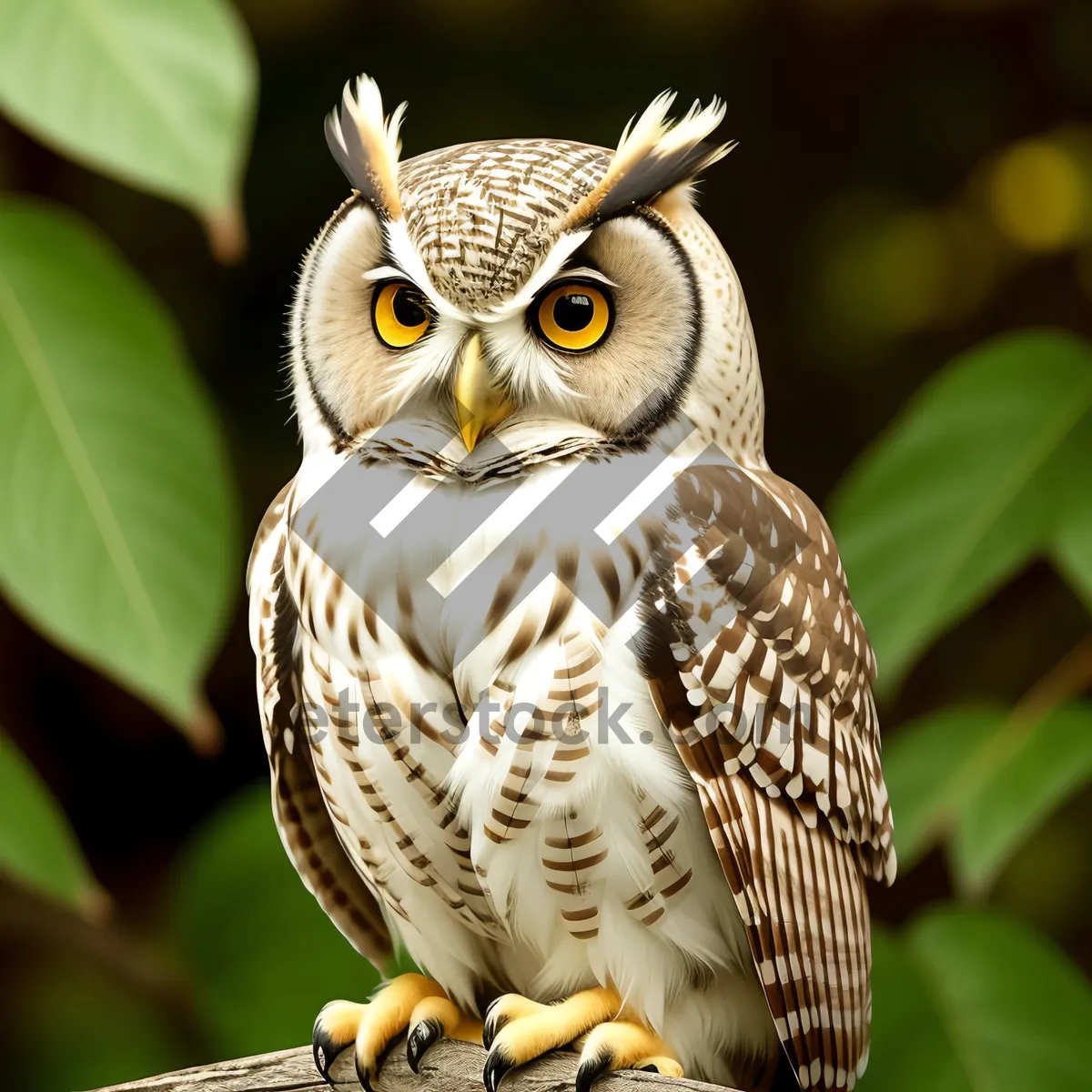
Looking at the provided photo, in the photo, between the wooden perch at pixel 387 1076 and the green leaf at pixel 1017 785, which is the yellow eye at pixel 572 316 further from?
the green leaf at pixel 1017 785

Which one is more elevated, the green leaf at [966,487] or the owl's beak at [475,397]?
the owl's beak at [475,397]

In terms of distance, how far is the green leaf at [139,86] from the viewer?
1.66 metres

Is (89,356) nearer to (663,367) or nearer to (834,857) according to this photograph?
(663,367)

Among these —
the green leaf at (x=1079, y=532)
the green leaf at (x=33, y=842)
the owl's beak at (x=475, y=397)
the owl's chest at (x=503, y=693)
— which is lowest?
the green leaf at (x=33, y=842)

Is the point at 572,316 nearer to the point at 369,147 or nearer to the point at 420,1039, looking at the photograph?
the point at 369,147

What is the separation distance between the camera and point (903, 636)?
6.23 feet

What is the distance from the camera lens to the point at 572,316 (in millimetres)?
1212

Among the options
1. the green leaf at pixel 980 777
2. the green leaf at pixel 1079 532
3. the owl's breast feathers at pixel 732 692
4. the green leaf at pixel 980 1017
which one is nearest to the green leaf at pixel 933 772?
the green leaf at pixel 980 777

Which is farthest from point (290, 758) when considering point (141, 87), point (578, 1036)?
point (141, 87)

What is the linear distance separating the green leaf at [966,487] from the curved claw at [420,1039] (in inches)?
31.6

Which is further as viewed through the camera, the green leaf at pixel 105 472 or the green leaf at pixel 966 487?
the green leaf at pixel 966 487

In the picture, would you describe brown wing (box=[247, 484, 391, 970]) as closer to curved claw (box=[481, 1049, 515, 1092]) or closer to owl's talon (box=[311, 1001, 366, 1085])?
owl's talon (box=[311, 1001, 366, 1085])

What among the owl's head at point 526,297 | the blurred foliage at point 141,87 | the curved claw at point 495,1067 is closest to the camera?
the owl's head at point 526,297

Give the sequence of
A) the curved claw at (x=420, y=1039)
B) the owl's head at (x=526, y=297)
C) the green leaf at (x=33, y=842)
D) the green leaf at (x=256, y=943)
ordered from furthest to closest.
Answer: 1. the green leaf at (x=256, y=943)
2. the green leaf at (x=33, y=842)
3. the curved claw at (x=420, y=1039)
4. the owl's head at (x=526, y=297)
